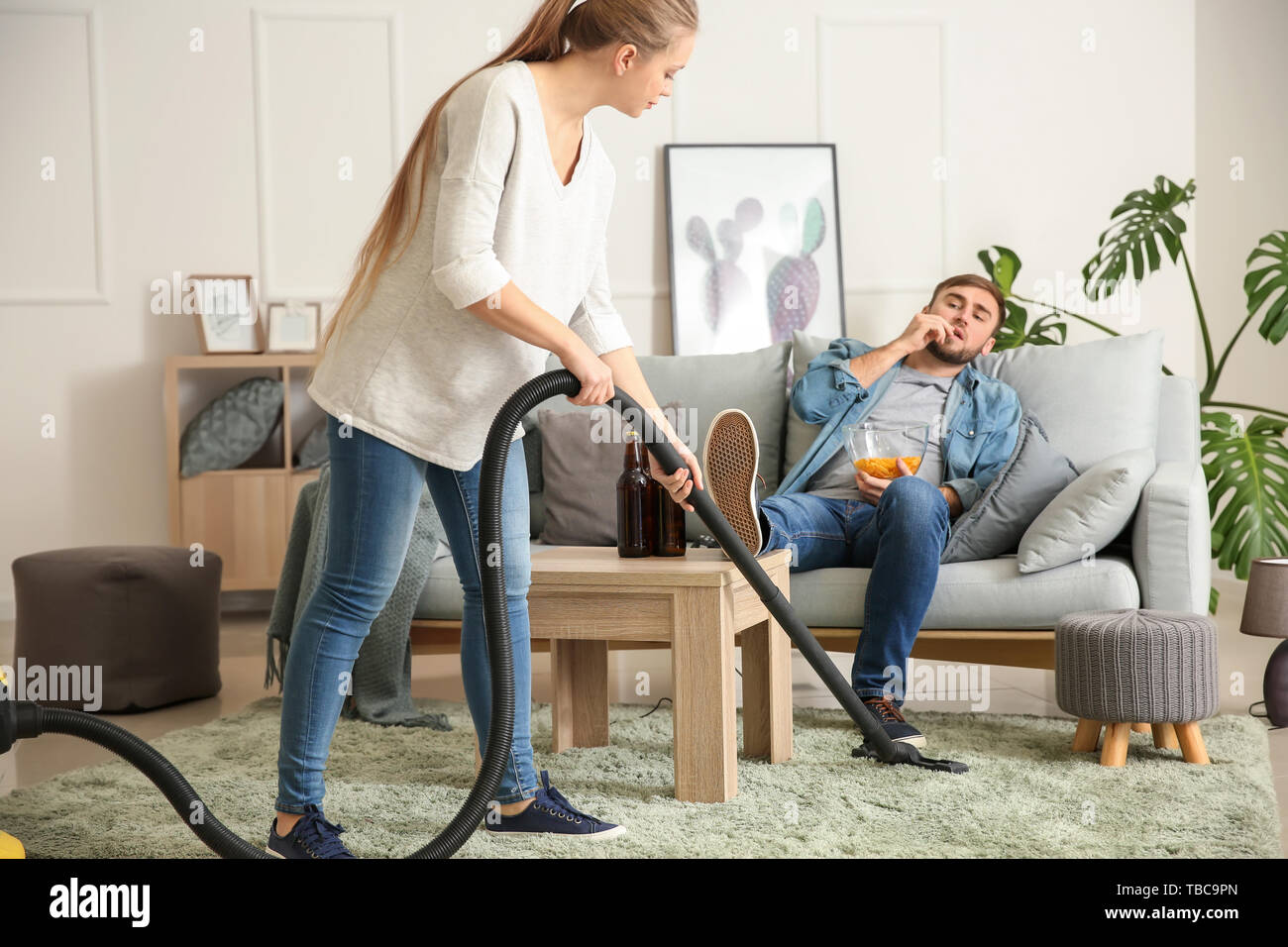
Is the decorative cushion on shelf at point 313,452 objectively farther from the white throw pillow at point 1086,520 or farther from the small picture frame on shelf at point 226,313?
the white throw pillow at point 1086,520

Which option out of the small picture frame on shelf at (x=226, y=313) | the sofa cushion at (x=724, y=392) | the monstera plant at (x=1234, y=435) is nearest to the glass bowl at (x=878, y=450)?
the sofa cushion at (x=724, y=392)

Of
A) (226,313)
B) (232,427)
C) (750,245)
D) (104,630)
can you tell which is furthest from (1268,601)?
(226,313)

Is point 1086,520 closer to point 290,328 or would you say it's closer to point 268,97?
point 290,328

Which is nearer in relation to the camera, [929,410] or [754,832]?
[754,832]

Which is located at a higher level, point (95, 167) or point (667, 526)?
point (95, 167)

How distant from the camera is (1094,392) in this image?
3053 millimetres

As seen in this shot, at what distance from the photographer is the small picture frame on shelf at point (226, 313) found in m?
4.59

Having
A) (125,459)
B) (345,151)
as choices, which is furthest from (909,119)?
(125,459)

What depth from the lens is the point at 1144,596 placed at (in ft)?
8.59

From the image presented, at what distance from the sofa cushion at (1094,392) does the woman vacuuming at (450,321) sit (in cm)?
170

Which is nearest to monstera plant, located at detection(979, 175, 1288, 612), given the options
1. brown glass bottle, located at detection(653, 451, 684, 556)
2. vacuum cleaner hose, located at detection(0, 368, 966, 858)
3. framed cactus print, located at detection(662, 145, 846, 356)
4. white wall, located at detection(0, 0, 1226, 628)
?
white wall, located at detection(0, 0, 1226, 628)

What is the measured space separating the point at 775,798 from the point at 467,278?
1.13 metres

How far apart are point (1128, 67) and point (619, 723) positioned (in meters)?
3.46
